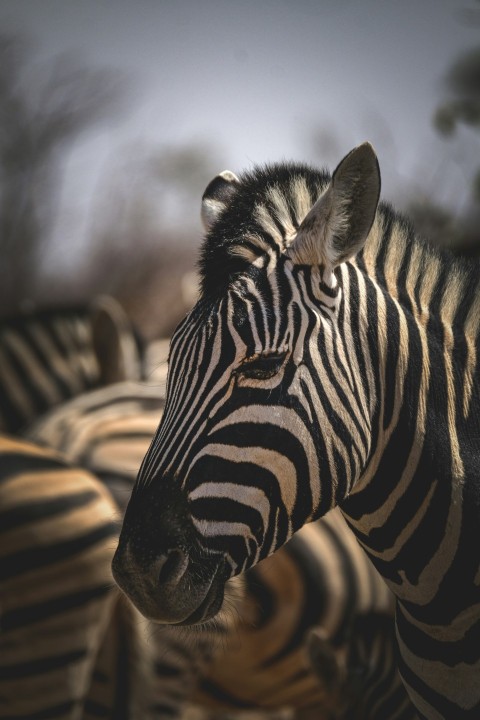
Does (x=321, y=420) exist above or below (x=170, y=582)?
above

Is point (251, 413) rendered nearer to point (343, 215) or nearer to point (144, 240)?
point (343, 215)

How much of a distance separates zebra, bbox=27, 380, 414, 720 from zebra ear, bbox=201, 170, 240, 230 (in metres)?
2.38

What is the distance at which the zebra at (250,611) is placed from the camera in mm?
4789

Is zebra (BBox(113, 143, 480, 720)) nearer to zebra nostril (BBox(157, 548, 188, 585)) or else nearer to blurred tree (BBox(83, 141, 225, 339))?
zebra nostril (BBox(157, 548, 188, 585))

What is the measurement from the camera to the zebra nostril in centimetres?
196

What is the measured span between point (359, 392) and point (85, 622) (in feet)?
7.91

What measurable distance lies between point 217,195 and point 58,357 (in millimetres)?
4918

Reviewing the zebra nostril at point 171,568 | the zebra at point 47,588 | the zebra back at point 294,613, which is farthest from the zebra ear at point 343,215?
the zebra back at point 294,613

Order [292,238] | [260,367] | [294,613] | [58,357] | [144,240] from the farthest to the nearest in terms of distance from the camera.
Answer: [144,240] → [58,357] → [294,613] → [292,238] → [260,367]

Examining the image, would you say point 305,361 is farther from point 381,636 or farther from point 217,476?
point 381,636

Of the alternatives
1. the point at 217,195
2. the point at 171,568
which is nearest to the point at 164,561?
the point at 171,568

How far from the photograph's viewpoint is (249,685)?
5684mm

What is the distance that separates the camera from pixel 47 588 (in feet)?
12.9

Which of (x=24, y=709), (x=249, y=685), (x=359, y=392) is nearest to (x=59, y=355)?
(x=249, y=685)
